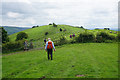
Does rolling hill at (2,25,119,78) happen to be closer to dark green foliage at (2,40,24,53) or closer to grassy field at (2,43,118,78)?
grassy field at (2,43,118,78)

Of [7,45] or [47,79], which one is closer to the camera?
[47,79]

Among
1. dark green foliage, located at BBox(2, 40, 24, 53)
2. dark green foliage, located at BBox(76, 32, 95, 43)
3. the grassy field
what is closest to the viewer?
the grassy field

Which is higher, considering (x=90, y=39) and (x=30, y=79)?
(x=90, y=39)

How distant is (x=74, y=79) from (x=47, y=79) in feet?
6.86

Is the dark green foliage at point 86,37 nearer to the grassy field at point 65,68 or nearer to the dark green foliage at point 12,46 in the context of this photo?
the dark green foliage at point 12,46

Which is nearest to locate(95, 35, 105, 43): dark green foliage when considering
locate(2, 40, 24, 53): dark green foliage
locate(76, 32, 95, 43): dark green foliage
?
locate(76, 32, 95, 43): dark green foliage

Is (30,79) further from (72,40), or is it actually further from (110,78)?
(72,40)

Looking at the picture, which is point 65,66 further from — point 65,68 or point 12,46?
point 12,46

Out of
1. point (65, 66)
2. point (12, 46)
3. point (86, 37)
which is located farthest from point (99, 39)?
point (65, 66)

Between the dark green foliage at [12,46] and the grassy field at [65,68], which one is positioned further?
the dark green foliage at [12,46]

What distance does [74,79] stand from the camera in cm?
859

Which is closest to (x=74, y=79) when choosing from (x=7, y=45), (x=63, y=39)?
(x=63, y=39)

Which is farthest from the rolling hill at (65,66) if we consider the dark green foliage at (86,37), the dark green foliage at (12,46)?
the dark green foliage at (86,37)

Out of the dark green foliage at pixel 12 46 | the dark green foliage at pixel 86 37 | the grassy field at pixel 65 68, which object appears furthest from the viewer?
the dark green foliage at pixel 86 37
